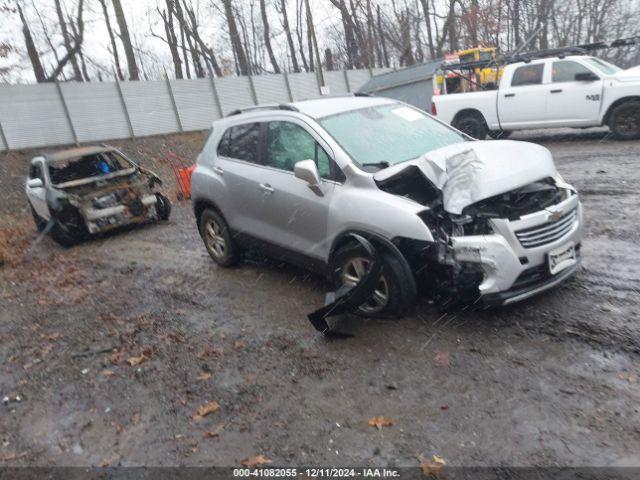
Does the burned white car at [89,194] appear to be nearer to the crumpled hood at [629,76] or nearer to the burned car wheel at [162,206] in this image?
the burned car wheel at [162,206]

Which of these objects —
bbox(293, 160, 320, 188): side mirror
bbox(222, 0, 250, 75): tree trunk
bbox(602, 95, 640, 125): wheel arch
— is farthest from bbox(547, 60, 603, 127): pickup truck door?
bbox(222, 0, 250, 75): tree trunk

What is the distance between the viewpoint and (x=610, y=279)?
14.3ft

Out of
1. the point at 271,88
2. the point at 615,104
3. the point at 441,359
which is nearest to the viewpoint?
the point at 441,359

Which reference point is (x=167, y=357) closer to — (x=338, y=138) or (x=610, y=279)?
(x=338, y=138)

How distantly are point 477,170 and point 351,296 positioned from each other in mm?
1374

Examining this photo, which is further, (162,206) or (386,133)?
(162,206)

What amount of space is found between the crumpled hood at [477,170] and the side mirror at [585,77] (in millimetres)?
7254

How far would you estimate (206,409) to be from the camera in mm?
3443

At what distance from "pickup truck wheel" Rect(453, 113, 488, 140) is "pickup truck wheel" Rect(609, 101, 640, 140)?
2.79m

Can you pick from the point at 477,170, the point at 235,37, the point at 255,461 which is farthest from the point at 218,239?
the point at 235,37

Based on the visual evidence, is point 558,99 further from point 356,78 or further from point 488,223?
point 356,78

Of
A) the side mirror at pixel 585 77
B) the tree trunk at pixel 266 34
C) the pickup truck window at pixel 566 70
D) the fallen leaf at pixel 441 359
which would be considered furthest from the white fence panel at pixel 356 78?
the fallen leaf at pixel 441 359

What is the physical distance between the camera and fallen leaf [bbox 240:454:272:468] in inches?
113

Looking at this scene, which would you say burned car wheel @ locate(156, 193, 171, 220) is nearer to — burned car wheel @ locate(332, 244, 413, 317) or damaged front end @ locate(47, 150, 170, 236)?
damaged front end @ locate(47, 150, 170, 236)
